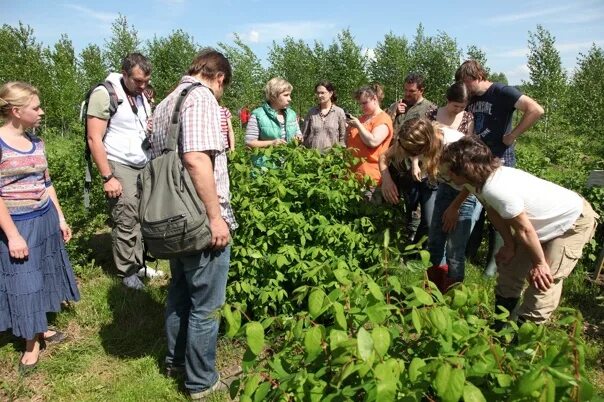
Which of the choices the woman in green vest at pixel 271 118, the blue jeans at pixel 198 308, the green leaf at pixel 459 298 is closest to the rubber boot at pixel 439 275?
the blue jeans at pixel 198 308

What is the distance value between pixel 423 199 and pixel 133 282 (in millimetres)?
2533

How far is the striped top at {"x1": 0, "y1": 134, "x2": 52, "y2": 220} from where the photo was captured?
9.19ft

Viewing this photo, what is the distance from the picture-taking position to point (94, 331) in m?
3.44

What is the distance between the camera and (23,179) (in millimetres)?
2875

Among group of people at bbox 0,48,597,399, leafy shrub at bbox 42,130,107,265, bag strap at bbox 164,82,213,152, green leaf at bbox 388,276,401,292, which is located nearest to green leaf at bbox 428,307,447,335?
green leaf at bbox 388,276,401,292

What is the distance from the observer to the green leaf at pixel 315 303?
118cm

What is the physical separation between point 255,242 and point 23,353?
66.4 inches

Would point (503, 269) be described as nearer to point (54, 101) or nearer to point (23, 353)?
point (23, 353)

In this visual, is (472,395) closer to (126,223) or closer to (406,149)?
(406,149)

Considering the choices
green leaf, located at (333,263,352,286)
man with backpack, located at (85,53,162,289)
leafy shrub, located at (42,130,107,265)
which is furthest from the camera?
leafy shrub, located at (42,130,107,265)

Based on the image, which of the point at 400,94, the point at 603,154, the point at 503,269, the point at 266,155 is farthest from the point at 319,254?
the point at 400,94

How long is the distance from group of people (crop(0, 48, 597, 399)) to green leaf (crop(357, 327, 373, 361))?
1.38 metres

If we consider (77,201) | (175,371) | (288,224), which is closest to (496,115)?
(288,224)

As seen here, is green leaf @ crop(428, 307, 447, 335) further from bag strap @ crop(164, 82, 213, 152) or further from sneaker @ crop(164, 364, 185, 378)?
sneaker @ crop(164, 364, 185, 378)
